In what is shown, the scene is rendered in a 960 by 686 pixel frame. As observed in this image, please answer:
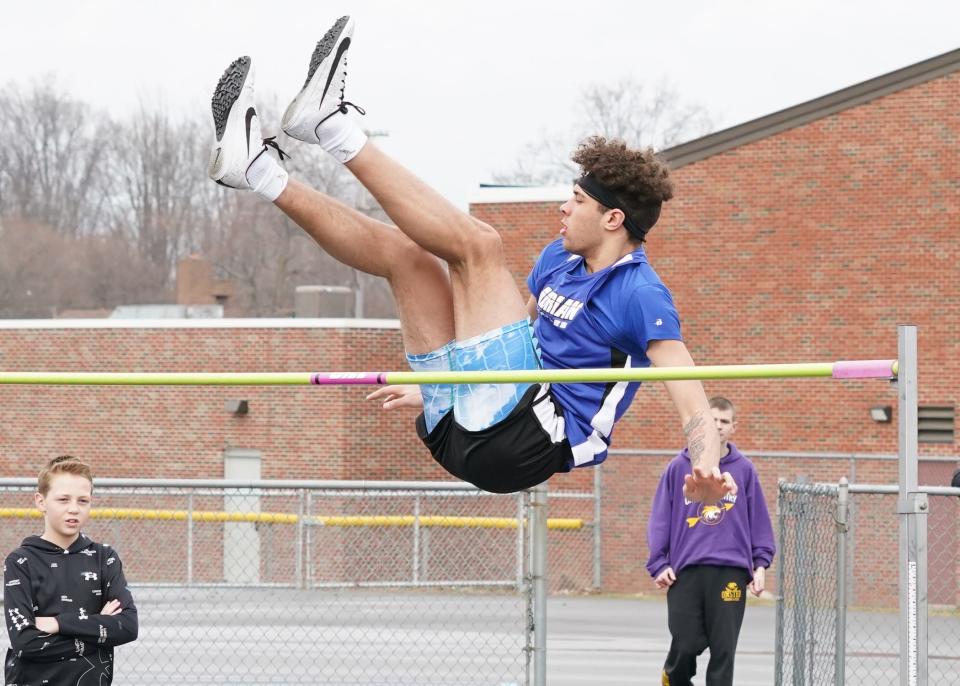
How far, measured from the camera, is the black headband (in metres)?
5.29

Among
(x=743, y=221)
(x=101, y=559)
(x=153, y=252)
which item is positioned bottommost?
(x=101, y=559)

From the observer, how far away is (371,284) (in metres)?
51.3

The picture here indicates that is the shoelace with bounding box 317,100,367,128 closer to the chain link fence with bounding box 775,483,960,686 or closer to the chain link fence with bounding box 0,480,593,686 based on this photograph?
the chain link fence with bounding box 775,483,960,686

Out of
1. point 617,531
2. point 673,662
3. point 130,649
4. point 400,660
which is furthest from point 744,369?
point 617,531

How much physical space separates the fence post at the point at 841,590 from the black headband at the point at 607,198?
2.91 m

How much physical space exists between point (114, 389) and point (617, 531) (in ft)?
27.0

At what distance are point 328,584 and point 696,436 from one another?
867cm

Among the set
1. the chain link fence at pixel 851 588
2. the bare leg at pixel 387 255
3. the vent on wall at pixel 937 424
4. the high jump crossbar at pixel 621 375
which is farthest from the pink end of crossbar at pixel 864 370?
the vent on wall at pixel 937 424

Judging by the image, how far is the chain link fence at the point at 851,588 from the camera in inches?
307

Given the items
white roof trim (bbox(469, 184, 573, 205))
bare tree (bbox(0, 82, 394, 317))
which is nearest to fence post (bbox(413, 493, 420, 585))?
white roof trim (bbox(469, 184, 573, 205))

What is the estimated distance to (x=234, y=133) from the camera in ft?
16.5

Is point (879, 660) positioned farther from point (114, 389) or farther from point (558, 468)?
point (114, 389)

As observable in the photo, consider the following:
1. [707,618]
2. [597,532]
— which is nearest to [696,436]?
[707,618]

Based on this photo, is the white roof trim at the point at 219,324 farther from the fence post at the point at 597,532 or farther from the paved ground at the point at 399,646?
the paved ground at the point at 399,646
